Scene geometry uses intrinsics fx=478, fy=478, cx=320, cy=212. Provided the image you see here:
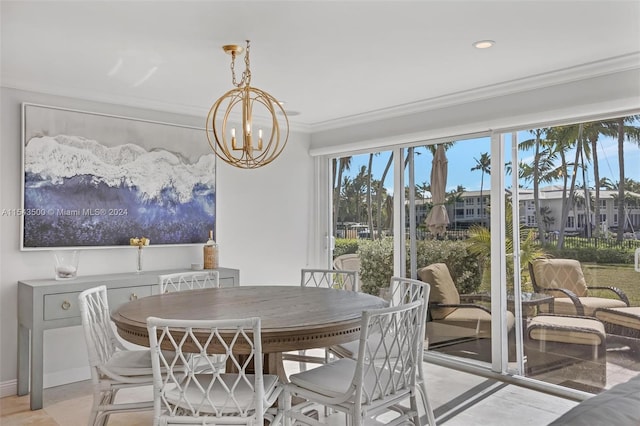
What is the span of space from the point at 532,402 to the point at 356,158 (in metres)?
2.97

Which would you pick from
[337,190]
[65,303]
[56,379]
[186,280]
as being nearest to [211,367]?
[65,303]

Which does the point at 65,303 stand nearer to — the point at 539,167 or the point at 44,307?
the point at 44,307

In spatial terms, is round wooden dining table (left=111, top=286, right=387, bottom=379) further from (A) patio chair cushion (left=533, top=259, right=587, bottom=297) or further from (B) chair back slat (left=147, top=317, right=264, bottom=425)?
(A) patio chair cushion (left=533, top=259, right=587, bottom=297)

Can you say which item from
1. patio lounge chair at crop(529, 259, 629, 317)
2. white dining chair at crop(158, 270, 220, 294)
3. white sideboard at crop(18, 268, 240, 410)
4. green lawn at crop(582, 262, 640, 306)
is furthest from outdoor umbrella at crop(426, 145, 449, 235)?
white sideboard at crop(18, 268, 240, 410)

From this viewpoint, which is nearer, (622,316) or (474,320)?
(622,316)

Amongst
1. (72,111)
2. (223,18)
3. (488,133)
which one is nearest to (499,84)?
(488,133)

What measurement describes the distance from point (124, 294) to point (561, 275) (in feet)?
11.1

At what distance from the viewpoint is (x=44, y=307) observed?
3.30 meters

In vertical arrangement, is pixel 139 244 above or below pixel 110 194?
below

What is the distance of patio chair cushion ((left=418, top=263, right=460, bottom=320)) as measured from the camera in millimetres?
4355

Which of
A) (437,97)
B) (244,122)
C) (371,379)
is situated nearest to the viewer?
(371,379)

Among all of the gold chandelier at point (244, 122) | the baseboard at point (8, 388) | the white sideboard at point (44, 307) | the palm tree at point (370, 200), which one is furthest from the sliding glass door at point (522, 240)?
the baseboard at point (8, 388)

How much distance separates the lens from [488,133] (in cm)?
406

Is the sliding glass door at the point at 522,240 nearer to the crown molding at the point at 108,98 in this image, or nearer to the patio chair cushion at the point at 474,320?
the patio chair cushion at the point at 474,320
